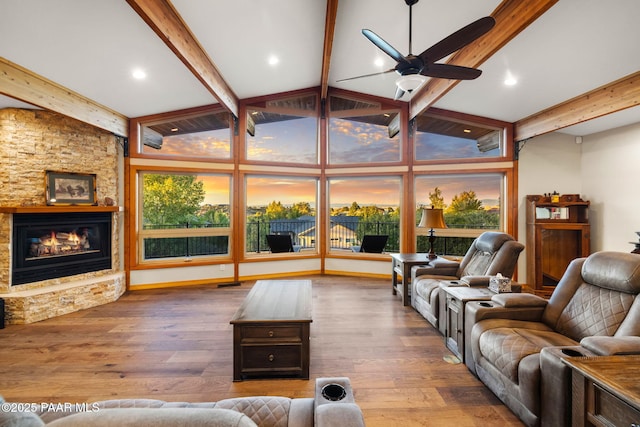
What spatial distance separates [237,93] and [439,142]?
13.5 ft

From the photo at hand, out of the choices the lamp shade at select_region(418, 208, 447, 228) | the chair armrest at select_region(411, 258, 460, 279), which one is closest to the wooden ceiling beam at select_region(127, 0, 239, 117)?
the lamp shade at select_region(418, 208, 447, 228)

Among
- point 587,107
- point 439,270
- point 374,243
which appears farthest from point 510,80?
point 374,243

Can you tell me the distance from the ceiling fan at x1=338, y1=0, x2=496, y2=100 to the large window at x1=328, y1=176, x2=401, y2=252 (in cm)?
308

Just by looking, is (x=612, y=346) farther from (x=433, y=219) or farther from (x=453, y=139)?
(x=453, y=139)

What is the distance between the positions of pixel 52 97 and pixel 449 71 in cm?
481

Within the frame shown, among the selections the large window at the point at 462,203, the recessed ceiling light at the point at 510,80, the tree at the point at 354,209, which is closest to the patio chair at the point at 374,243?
the tree at the point at 354,209

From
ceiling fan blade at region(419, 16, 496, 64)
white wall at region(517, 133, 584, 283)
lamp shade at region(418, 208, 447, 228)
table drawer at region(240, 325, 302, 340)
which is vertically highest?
ceiling fan blade at region(419, 16, 496, 64)

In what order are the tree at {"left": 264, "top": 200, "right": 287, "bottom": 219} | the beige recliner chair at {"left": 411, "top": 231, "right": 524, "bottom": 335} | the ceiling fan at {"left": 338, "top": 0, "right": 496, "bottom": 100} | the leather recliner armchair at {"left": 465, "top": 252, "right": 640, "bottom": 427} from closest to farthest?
the leather recliner armchair at {"left": 465, "top": 252, "right": 640, "bottom": 427} < the ceiling fan at {"left": 338, "top": 0, "right": 496, "bottom": 100} < the beige recliner chair at {"left": 411, "top": 231, "right": 524, "bottom": 335} < the tree at {"left": 264, "top": 200, "right": 287, "bottom": 219}

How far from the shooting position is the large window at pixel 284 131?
6.01 m

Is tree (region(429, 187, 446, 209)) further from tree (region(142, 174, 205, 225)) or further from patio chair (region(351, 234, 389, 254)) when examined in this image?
tree (region(142, 174, 205, 225))

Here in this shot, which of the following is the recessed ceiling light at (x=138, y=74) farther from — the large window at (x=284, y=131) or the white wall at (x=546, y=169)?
the white wall at (x=546, y=169)

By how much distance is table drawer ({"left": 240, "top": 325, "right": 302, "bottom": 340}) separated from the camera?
2461mm

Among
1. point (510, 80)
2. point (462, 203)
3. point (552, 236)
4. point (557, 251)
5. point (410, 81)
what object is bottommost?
point (557, 251)

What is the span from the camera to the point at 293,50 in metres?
4.34
